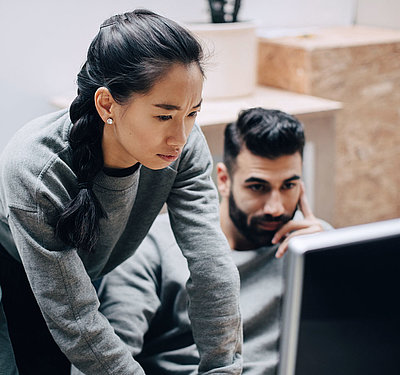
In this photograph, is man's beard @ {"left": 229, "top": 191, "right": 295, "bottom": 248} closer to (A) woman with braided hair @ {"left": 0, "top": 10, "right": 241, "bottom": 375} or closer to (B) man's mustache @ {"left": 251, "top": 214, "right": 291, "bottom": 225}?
(B) man's mustache @ {"left": 251, "top": 214, "right": 291, "bottom": 225}

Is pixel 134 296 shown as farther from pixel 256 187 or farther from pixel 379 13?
pixel 379 13

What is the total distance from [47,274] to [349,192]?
5.42ft

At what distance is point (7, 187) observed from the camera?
36.0 inches

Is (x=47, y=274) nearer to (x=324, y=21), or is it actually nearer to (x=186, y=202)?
(x=186, y=202)

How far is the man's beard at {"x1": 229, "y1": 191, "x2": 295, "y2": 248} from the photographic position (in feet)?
4.85

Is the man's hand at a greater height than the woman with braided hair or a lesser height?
lesser

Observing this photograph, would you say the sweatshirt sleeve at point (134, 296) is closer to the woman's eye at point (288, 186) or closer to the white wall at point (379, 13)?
the woman's eye at point (288, 186)

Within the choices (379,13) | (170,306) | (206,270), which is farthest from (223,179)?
(379,13)

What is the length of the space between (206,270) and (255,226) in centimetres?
45

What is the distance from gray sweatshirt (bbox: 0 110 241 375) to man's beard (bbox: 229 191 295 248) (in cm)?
38

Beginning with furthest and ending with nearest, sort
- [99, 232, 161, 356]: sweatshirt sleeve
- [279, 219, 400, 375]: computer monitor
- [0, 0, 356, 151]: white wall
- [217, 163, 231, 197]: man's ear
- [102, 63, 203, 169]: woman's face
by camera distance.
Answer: [0, 0, 356, 151]: white wall → [217, 163, 231, 197]: man's ear → [99, 232, 161, 356]: sweatshirt sleeve → [102, 63, 203, 169]: woman's face → [279, 219, 400, 375]: computer monitor

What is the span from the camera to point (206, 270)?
3.45 feet

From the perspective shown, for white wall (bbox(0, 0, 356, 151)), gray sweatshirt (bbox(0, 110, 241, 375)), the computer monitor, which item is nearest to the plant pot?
white wall (bbox(0, 0, 356, 151))

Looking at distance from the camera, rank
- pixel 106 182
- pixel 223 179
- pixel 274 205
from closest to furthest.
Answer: pixel 106 182, pixel 274 205, pixel 223 179
